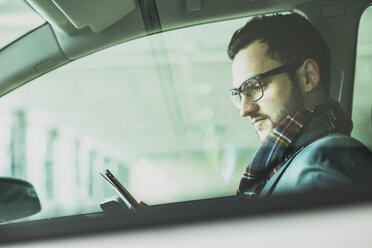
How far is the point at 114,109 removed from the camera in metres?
5.60

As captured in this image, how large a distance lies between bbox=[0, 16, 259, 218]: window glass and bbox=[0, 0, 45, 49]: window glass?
0.22m

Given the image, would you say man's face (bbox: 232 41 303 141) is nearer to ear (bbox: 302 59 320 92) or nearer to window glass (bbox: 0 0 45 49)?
ear (bbox: 302 59 320 92)

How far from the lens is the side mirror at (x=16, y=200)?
1.30m

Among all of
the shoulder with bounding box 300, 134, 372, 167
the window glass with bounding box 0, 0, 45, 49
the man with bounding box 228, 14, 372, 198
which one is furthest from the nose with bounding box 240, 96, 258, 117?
the window glass with bounding box 0, 0, 45, 49

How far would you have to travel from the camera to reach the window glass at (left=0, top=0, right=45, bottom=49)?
69.9 inches

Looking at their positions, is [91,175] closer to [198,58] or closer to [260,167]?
[260,167]

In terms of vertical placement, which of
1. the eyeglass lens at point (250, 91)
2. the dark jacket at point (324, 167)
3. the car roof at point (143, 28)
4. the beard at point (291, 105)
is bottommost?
the dark jacket at point (324, 167)

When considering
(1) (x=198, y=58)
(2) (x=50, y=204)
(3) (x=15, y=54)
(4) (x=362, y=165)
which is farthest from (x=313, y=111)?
(1) (x=198, y=58)

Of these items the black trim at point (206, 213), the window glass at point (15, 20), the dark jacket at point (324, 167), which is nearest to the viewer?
the black trim at point (206, 213)

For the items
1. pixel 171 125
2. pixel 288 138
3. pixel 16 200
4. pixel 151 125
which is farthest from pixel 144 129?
pixel 16 200

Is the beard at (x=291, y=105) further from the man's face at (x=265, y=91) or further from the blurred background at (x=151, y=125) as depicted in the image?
the blurred background at (x=151, y=125)

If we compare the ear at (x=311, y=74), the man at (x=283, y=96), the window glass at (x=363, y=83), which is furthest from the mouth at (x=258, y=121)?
the window glass at (x=363, y=83)

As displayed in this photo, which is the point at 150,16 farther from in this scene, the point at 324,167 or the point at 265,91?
the point at 324,167

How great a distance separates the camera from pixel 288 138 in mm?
1708
